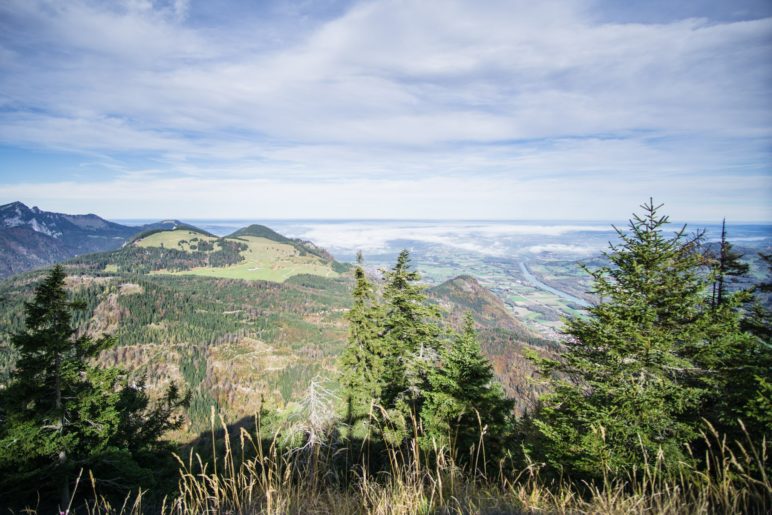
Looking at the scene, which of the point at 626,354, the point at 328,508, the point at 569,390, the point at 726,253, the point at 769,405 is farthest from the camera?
the point at 726,253

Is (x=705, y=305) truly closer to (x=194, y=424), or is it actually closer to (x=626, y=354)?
(x=626, y=354)

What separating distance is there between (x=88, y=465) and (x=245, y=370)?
567 feet

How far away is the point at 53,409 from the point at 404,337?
15462mm

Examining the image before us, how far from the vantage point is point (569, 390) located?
1034 centimetres

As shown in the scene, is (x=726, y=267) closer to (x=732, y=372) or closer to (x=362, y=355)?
(x=732, y=372)

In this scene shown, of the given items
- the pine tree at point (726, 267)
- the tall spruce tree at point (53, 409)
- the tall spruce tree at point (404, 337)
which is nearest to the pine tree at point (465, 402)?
the tall spruce tree at point (404, 337)

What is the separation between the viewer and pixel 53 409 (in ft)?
45.8

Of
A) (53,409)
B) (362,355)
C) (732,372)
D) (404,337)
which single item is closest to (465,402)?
(404,337)

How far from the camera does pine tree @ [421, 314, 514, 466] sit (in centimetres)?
1265

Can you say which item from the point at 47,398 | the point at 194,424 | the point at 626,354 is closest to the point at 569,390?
the point at 626,354

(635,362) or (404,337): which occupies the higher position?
(635,362)

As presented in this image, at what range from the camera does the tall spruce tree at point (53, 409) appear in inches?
520

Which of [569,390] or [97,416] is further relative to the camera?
[97,416]

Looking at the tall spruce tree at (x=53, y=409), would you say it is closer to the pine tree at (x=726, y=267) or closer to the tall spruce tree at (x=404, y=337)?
the tall spruce tree at (x=404, y=337)
